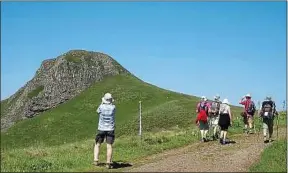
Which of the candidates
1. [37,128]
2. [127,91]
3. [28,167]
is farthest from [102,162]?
[127,91]

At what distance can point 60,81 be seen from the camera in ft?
290

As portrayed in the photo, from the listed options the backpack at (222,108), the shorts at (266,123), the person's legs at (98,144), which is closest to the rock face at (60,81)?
the backpack at (222,108)

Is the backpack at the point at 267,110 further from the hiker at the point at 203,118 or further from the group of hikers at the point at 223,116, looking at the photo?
the hiker at the point at 203,118

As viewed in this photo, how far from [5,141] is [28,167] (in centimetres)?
4763

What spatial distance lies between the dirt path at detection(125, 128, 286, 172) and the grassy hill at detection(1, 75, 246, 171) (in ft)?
4.13

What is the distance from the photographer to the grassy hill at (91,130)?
18172 mm

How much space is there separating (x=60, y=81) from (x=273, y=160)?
242 ft

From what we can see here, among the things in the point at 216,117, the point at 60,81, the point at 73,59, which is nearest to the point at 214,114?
the point at 216,117

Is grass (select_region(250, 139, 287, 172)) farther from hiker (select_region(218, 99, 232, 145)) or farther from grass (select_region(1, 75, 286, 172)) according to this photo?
grass (select_region(1, 75, 286, 172))

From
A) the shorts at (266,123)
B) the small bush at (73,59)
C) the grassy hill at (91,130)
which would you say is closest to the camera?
the grassy hill at (91,130)

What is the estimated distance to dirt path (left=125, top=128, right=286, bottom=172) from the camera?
16266 mm

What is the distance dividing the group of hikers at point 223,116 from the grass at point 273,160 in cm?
253

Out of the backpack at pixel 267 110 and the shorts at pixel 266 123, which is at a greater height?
the backpack at pixel 267 110

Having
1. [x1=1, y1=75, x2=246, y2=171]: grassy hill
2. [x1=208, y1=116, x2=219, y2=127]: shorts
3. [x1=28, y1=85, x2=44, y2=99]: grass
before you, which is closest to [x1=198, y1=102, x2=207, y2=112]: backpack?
[x1=208, y1=116, x2=219, y2=127]: shorts
